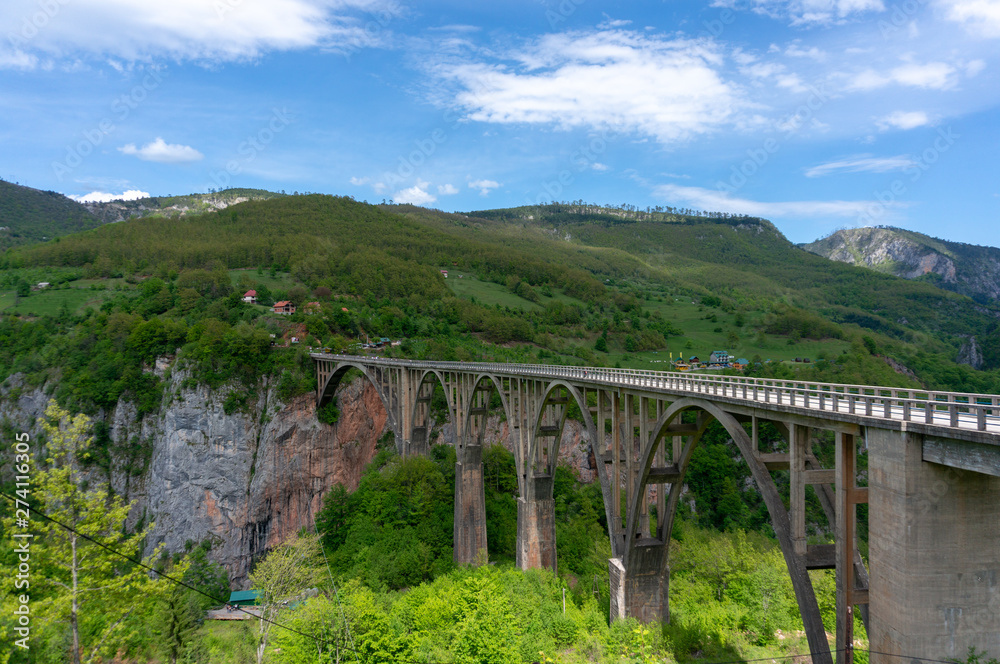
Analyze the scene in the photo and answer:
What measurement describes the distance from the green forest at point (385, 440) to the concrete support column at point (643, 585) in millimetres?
1380

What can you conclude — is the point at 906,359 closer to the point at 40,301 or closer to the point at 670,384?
the point at 670,384

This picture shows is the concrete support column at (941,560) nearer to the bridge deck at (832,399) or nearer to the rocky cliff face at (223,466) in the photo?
the bridge deck at (832,399)

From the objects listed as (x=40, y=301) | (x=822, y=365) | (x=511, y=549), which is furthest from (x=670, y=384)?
(x=40, y=301)

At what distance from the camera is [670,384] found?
22.3 m

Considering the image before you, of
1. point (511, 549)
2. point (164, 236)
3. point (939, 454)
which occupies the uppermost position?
point (164, 236)

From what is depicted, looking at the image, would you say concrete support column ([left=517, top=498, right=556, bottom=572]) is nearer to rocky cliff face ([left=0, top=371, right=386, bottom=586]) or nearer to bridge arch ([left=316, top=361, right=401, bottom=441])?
bridge arch ([left=316, top=361, right=401, bottom=441])

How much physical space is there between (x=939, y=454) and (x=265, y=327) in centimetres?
7492

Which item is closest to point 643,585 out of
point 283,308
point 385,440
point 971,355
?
point 385,440

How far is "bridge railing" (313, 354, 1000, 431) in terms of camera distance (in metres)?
11.2

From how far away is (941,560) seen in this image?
1105 cm

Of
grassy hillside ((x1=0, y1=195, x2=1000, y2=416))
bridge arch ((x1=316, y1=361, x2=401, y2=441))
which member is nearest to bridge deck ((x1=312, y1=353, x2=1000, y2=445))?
bridge arch ((x1=316, y1=361, x2=401, y2=441))

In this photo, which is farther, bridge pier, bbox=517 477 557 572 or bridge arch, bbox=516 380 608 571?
bridge pier, bbox=517 477 557 572

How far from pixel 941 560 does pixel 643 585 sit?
15.4 metres

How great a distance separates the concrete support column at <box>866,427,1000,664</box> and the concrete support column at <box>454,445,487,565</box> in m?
33.6
